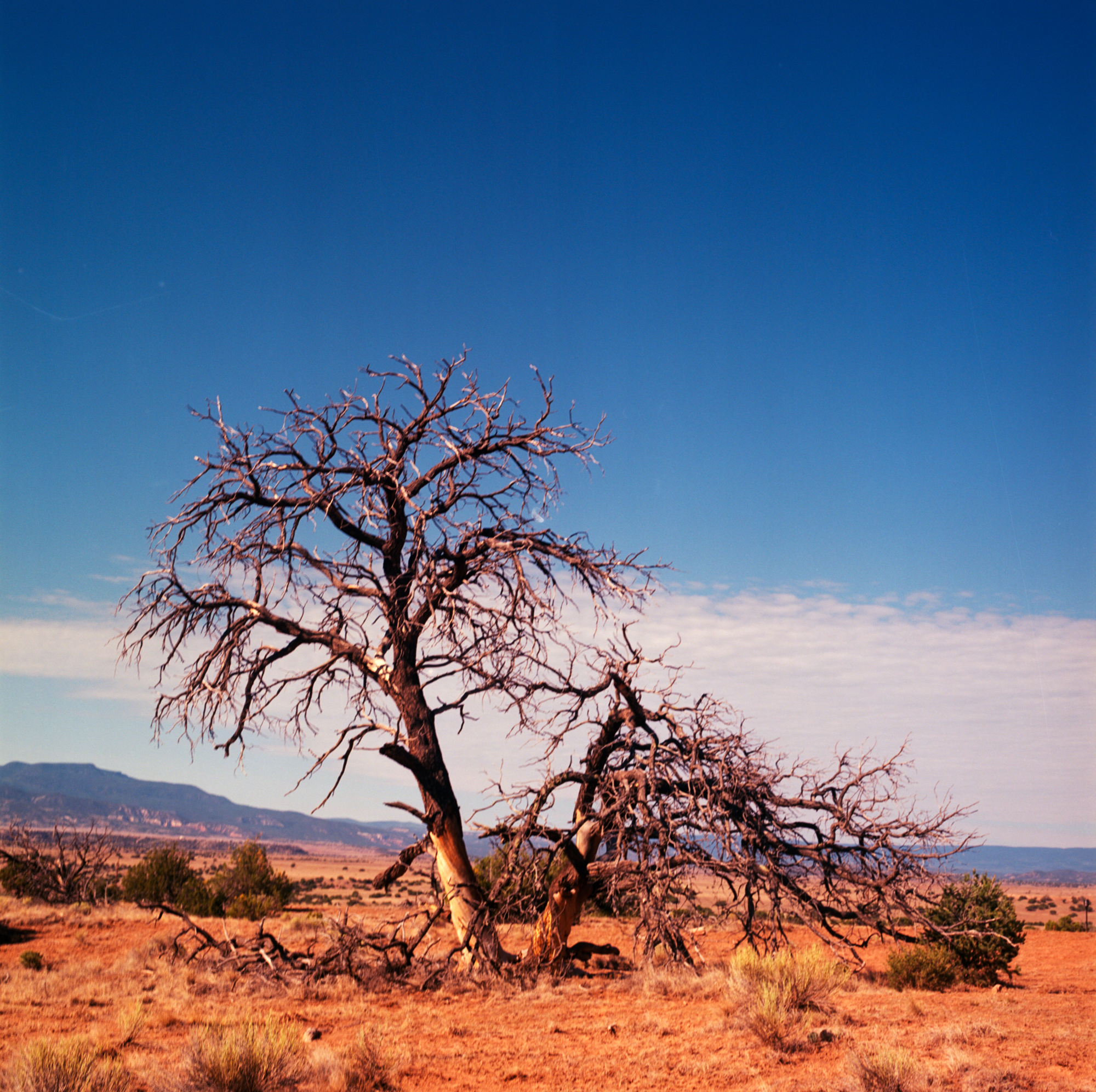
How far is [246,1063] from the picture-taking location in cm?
607

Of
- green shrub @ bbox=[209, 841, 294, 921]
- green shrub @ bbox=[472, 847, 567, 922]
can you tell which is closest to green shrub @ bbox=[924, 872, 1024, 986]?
green shrub @ bbox=[472, 847, 567, 922]

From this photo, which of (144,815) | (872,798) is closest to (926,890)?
(872,798)

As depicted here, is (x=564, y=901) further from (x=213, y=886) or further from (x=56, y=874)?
(x=56, y=874)

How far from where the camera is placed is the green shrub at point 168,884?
2280 centimetres

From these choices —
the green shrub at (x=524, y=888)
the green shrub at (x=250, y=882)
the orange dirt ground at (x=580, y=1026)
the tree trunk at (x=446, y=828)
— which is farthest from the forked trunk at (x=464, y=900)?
the green shrub at (x=250, y=882)

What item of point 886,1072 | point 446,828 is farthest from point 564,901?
point 886,1072

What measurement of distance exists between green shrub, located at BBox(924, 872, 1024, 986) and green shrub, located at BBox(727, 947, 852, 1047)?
2.68 metres

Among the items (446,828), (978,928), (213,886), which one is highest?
(446,828)

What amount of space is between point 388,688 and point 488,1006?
4122 mm

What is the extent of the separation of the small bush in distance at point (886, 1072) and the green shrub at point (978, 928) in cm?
574

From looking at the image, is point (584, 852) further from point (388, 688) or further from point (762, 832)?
point (388, 688)

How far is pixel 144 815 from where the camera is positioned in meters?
192

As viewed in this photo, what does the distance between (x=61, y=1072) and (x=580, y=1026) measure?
4889 millimetres

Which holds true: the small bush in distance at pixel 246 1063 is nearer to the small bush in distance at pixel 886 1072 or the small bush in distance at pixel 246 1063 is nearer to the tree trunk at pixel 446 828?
the small bush in distance at pixel 886 1072
